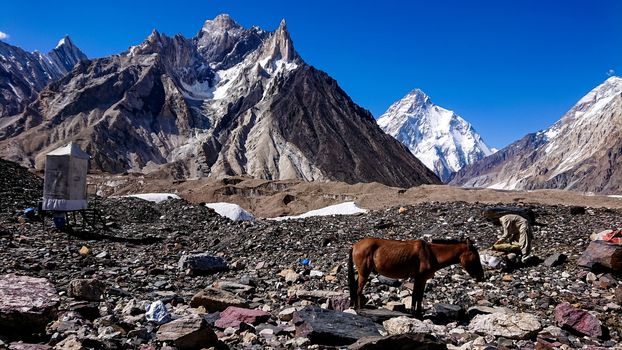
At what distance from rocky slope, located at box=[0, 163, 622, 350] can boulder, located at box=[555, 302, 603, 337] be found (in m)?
0.02

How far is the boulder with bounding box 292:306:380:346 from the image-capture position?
21.2 ft

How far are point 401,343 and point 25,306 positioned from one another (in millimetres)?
4856

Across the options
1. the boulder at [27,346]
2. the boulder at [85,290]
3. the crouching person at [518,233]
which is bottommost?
the boulder at [27,346]

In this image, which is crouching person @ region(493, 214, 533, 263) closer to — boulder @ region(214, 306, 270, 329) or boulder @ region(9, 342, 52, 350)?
boulder @ region(214, 306, 270, 329)

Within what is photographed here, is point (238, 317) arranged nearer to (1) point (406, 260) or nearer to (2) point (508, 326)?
(1) point (406, 260)

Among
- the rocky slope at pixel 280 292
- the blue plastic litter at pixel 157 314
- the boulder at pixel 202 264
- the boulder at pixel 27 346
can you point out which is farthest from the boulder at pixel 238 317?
the boulder at pixel 202 264

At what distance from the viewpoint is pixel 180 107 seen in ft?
557

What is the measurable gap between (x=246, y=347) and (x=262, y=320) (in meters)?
1.23

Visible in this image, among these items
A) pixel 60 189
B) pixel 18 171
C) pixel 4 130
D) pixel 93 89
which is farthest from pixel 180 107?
pixel 60 189

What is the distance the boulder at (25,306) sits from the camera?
5957mm

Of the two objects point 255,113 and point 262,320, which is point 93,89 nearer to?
point 255,113

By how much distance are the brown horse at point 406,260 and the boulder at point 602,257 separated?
428 centimetres

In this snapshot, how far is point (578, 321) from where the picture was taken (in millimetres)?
7418

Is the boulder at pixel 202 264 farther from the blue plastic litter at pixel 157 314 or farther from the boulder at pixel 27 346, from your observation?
the boulder at pixel 27 346
